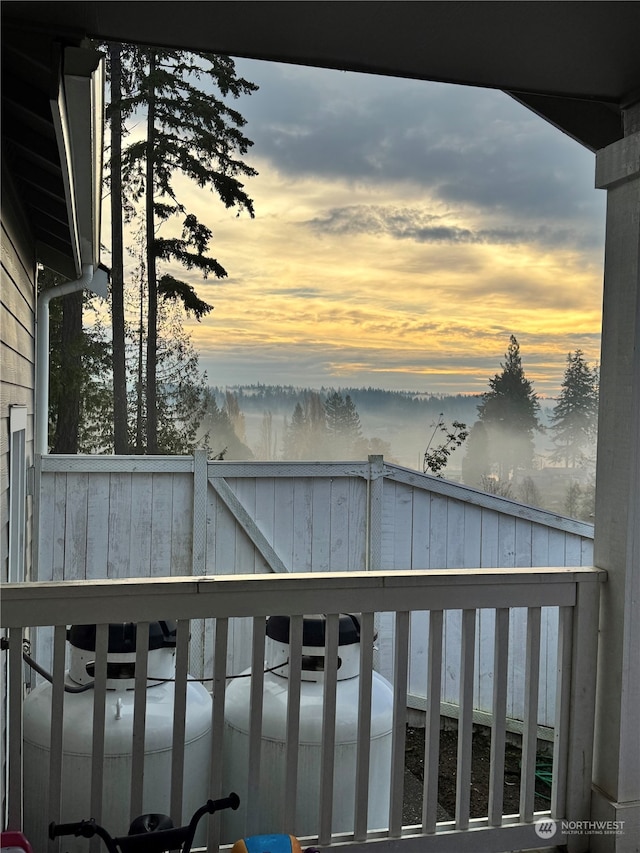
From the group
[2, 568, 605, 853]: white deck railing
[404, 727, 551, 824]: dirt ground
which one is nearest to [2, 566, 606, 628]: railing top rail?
[2, 568, 605, 853]: white deck railing

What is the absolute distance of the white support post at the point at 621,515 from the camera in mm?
2006

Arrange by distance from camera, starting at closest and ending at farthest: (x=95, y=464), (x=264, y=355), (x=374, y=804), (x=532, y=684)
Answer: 1. (x=532, y=684)
2. (x=374, y=804)
3. (x=95, y=464)
4. (x=264, y=355)

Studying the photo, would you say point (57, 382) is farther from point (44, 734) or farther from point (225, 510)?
point (44, 734)

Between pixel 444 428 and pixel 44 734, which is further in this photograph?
pixel 444 428

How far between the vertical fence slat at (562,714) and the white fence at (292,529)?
2.89 metres

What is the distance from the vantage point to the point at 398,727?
1942mm

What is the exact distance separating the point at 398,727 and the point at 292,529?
3142 millimetres

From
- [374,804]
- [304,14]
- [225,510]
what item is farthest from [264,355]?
[304,14]

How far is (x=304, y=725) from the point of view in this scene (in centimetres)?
239

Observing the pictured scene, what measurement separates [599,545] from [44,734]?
177 cm

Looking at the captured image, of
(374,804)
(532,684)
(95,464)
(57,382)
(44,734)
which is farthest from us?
(57,382)

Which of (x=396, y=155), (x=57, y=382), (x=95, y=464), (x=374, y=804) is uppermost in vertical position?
(x=396, y=155)

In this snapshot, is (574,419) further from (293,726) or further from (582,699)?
(293,726)

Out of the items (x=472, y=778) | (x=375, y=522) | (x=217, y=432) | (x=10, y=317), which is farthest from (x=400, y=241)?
(x=10, y=317)
